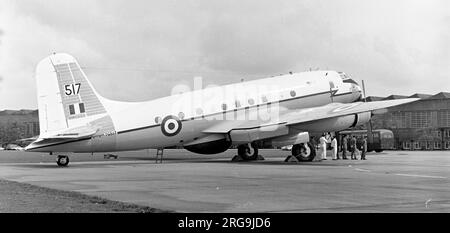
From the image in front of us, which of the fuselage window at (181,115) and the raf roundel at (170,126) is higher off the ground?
the fuselage window at (181,115)

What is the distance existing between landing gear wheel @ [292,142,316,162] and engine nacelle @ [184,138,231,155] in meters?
4.49

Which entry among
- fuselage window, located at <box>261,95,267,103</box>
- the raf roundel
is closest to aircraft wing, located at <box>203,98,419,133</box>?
fuselage window, located at <box>261,95,267,103</box>

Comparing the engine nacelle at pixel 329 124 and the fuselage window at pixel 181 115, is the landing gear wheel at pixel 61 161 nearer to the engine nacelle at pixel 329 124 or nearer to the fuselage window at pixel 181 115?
the fuselage window at pixel 181 115

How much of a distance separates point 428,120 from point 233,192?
60830 mm

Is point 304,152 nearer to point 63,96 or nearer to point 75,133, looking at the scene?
point 75,133

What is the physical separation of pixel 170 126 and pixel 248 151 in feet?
28.4

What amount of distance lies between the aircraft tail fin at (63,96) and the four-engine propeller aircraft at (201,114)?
2.1 inches

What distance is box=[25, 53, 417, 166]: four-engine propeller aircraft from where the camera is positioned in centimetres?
3111

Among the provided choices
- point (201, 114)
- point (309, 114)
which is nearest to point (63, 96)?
point (201, 114)

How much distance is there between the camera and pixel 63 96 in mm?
31312

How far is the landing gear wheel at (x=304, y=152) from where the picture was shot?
36.8 meters

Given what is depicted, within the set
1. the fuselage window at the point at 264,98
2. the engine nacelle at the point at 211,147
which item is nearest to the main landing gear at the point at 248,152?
the engine nacelle at the point at 211,147

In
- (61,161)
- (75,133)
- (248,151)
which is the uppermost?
(75,133)

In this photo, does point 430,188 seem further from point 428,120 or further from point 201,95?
point 428,120
